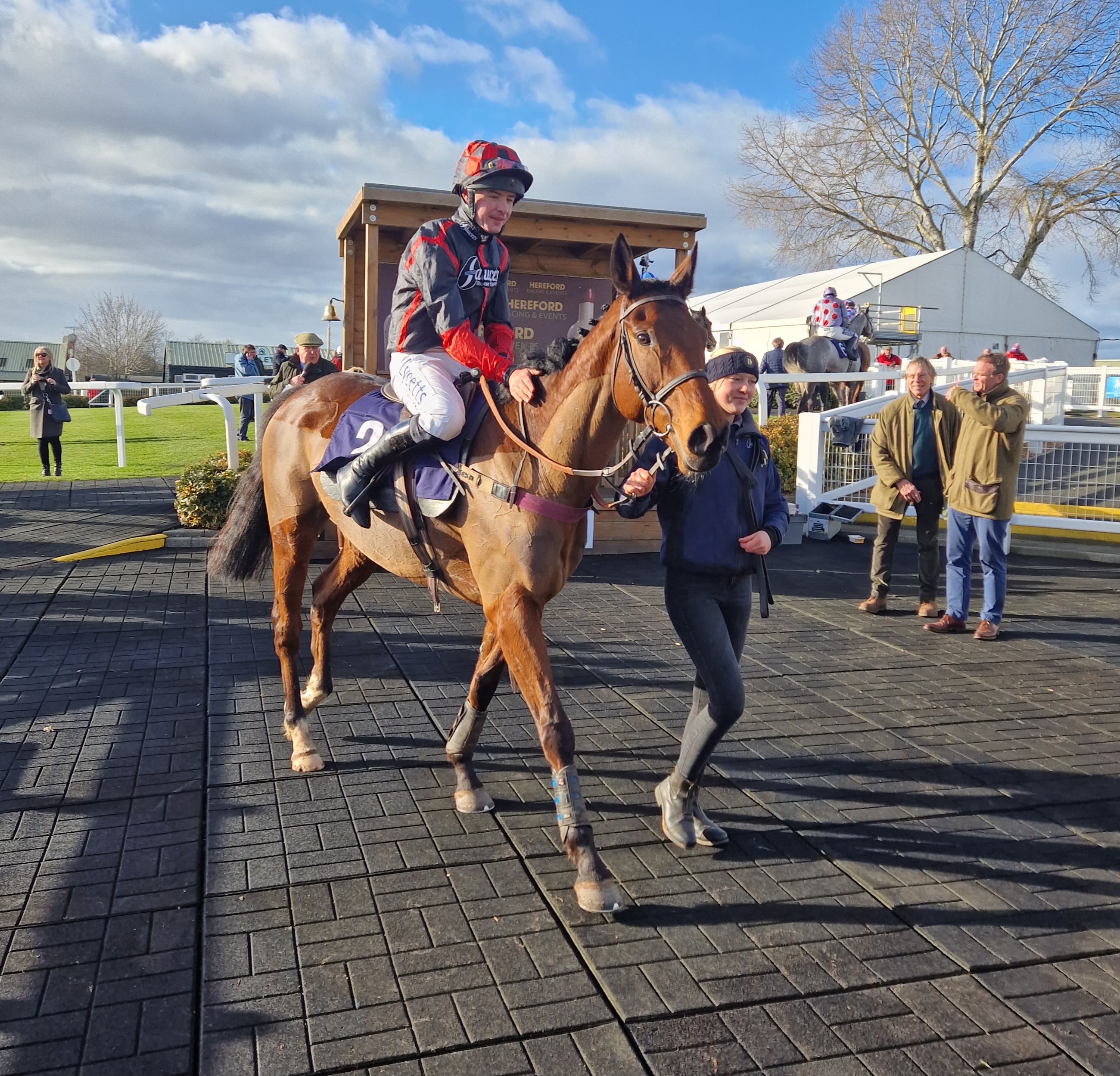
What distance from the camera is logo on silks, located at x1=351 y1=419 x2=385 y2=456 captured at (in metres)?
4.50

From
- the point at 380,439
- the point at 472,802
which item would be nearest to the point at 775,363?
the point at 380,439

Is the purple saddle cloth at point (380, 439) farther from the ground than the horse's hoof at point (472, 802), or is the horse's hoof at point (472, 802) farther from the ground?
the purple saddle cloth at point (380, 439)

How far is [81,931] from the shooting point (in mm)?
3244

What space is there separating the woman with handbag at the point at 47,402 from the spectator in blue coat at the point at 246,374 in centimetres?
506

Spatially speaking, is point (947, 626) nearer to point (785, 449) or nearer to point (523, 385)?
point (523, 385)

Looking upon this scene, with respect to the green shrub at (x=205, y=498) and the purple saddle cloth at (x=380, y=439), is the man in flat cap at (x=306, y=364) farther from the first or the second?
the purple saddle cloth at (x=380, y=439)

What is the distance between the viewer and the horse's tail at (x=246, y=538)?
19.3ft

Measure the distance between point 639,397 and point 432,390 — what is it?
1.08m

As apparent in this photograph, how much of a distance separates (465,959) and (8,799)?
8.06 feet

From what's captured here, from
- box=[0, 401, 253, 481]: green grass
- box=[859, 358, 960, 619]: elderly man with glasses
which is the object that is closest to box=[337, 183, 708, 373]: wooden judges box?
box=[0, 401, 253, 481]: green grass

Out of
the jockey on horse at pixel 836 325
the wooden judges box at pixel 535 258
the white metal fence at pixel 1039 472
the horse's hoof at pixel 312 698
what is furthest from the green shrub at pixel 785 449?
the horse's hoof at pixel 312 698

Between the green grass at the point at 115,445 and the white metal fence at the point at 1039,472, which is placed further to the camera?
the green grass at the point at 115,445

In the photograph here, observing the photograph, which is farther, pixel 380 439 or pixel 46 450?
pixel 46 450

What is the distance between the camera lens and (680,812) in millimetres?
4020
